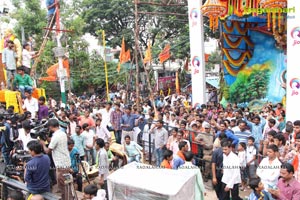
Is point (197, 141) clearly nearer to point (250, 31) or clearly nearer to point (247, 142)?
point (247, 142)

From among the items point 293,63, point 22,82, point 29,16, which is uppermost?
point 29,16

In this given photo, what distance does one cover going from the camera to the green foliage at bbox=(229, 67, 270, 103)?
52.9 feet

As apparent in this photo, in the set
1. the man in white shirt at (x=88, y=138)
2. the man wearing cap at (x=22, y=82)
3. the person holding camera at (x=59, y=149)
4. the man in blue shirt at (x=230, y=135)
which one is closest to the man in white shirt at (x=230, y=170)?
the man in blue shirt at (x=230, y=135)

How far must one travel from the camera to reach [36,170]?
4.69 m

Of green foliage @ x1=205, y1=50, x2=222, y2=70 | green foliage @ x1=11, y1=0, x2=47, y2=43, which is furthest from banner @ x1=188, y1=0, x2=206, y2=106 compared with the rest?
green foliage @ x1=205, y1=50, x2=222, y2=70

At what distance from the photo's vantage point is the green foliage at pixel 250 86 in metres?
16.1

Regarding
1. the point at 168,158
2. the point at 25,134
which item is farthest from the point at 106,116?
the point at 168,158

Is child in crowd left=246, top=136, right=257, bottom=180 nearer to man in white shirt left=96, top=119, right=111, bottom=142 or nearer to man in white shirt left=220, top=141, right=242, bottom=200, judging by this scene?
man in white shirt left=220, top=141, right=242, bottom=200

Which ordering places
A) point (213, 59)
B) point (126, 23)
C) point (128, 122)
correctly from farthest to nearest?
point (213, 59), point (126, 23), point (128, 122)

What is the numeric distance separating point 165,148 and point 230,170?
7.96ft

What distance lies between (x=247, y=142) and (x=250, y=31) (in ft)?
35.6

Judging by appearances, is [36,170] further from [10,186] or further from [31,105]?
[31,105]

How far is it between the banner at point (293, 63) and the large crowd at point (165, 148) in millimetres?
544

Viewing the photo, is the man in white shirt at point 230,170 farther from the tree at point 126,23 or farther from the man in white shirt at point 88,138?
the tree at point 126,23
